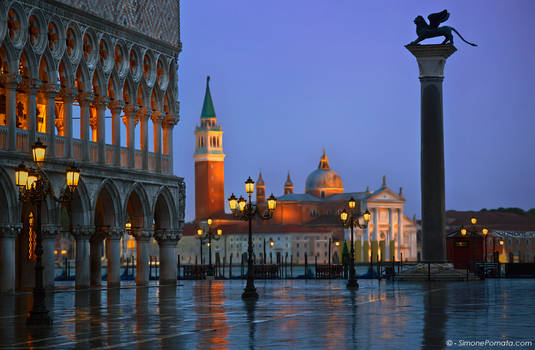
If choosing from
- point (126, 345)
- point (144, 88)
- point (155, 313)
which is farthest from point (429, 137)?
point (126, 345)

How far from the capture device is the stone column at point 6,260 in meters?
32.2

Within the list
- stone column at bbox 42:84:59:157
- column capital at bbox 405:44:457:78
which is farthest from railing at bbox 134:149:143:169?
column capital at bbox 405:44:457:78

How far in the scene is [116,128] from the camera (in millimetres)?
38750

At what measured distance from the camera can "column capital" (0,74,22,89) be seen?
1272 inches

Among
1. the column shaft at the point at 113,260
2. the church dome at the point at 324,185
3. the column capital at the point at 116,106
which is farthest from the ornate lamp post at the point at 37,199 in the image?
the church dome at the point at 324,185

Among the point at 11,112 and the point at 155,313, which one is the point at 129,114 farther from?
the point at 155,313

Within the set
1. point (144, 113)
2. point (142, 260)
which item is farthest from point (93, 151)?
point (142, 260)

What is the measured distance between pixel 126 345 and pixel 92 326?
3922 mm

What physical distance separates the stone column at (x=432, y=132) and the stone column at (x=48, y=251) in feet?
47.5

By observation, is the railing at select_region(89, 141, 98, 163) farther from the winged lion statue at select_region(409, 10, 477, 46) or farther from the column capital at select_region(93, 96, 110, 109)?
the winged lion statue at select_region(409, 10, 477, 46)

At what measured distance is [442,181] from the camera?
135 feet

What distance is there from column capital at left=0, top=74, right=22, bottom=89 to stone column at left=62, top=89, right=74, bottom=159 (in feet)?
9.75

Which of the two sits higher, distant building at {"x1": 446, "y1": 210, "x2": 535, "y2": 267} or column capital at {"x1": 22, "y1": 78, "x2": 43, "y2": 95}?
column capital at {"x1": 22, "y1": 78, "x2": 43, "y2": 95}

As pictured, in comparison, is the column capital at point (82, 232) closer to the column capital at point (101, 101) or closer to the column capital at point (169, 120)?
the column capital at point (101, 101)
